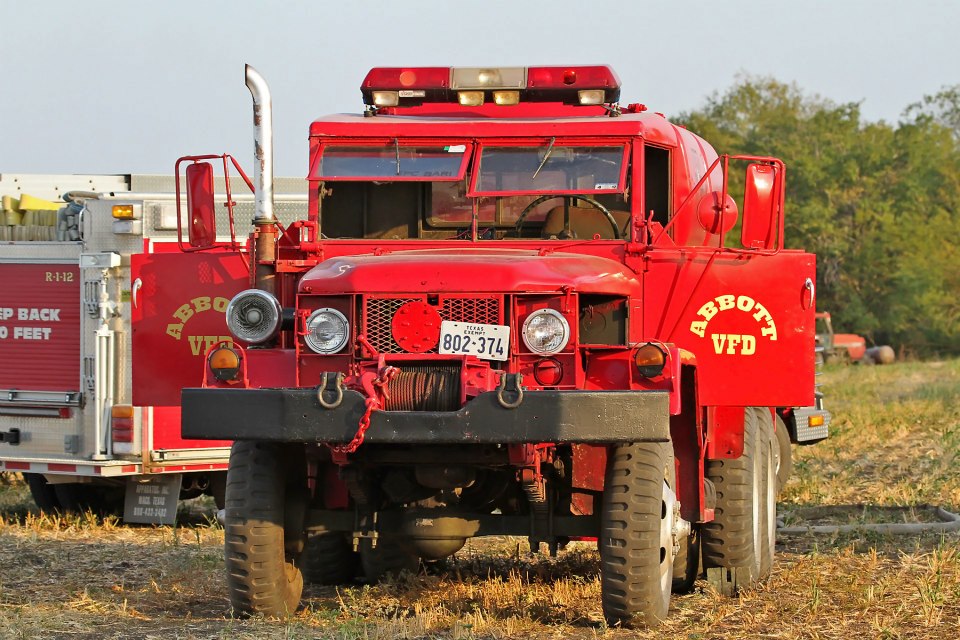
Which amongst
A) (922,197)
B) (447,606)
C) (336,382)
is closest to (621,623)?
(447,606)

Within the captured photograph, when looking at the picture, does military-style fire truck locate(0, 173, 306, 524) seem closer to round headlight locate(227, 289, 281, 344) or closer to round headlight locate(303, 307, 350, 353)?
round headlight locate(227, 289, 281, 344)

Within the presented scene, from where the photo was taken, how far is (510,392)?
7.11 meters

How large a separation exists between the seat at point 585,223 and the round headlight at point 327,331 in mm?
1747

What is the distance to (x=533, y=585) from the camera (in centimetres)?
904

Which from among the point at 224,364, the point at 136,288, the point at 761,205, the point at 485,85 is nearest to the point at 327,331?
the point at 224,364

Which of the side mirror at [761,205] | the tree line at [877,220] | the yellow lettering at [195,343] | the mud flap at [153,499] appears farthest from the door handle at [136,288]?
the tree line at [877,220]

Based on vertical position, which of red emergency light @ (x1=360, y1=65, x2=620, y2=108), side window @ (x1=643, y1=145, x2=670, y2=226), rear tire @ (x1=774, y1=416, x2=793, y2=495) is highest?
red emergency light @ (x1=360, y1=65, x2=620, y2=108)

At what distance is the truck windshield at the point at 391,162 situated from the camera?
9117 millimetres

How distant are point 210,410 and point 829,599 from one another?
3.46m

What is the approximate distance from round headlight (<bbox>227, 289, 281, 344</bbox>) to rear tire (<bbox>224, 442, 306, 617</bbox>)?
535mm

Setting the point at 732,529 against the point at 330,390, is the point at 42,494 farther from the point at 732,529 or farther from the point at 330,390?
the point at 330,390

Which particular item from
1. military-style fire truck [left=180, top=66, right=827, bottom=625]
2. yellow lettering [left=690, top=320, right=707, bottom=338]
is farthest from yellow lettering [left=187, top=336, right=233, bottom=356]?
yellow lettering [left=690, top=320, right=707, bottom=338]

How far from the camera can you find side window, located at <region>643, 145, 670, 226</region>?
9289 mm

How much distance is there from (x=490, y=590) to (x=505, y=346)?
1915mm
